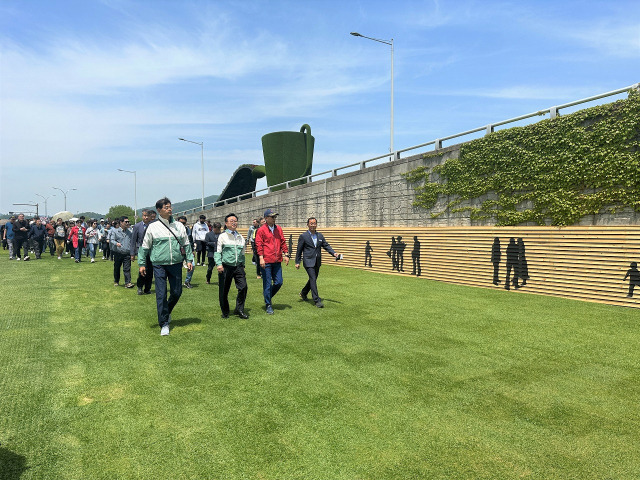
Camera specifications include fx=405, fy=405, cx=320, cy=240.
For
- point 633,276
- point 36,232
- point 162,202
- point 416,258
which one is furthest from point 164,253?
point 36,232

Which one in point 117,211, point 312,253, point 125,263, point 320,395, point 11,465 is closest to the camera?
point 11,465

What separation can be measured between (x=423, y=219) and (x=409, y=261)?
1.59 metres

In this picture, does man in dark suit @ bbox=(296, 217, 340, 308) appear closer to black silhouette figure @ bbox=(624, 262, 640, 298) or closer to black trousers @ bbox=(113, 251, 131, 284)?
black trousers @ bbox=(113, 251, 131, 284)

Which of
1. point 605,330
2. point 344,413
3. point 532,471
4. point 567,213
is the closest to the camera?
point 532,471

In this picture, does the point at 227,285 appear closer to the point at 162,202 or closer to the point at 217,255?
the point at 217,255

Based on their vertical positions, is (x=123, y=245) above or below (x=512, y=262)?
above

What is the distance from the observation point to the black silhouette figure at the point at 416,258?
43.8ft

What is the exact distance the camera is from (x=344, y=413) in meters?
3.63

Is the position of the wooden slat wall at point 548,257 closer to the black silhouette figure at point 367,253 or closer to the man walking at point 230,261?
the black silhouette figure at point 367,253

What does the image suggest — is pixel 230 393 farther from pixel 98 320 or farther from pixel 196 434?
pixel 98 320

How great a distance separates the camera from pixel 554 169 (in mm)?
10070

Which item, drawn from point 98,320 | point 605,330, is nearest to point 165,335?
point 98,320

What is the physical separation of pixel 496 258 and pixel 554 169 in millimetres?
2622

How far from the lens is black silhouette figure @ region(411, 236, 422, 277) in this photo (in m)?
13.3
